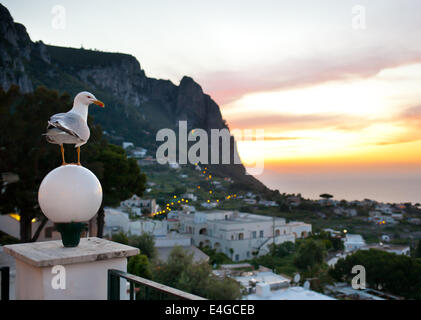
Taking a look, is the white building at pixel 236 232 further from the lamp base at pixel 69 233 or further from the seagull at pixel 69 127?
the lamp base at pixel 69 233

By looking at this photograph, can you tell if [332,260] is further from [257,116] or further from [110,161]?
[110,161]

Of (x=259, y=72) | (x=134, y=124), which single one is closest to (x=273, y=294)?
(x=259, y=72)

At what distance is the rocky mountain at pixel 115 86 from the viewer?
49375mm

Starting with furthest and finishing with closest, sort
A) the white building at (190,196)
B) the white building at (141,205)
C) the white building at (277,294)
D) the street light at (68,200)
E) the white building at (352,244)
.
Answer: the white building at (190,196) < the white building at (141,205) < the white building at (352,244) < the white building at (277,294) < the street light at (68,200)

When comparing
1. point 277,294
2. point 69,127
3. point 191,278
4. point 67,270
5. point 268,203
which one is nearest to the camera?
point 67,270

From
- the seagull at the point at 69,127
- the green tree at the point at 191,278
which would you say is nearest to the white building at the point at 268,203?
the green tree at the point at 191,278

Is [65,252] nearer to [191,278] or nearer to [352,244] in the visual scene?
[191,278]

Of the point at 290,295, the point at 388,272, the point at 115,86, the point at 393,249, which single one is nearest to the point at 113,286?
the point at 290,295

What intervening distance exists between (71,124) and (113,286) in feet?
3.84

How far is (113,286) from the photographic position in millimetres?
2172

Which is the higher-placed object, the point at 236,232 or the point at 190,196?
the point at 190,196

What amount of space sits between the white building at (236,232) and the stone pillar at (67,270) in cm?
3232

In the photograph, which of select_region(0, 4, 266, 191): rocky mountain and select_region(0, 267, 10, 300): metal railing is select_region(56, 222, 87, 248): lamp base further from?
select_region(0, 4, 266, 191): rocky mountain

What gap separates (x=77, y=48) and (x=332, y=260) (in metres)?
76.3
